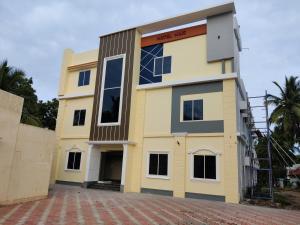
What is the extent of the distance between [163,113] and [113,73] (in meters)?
4.64

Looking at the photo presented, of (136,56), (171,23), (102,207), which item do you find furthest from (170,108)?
(102,207)

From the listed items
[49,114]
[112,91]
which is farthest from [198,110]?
[49,114]

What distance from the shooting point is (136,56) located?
16938 mm

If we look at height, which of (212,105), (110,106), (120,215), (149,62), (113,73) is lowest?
(120,215)

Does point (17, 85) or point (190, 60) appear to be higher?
point (190, 60)

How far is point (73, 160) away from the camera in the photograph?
58.3 feet

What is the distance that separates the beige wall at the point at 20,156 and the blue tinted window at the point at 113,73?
21.3 feet

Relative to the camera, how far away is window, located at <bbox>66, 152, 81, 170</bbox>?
17.5 meters

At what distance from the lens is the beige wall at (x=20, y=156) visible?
923 centimetres

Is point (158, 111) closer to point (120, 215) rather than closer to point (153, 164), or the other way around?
point (153, 164)

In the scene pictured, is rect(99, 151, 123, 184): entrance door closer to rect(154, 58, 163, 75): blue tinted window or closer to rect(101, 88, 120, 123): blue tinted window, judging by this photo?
rect(101, 88, 120, 123): blue tinted window

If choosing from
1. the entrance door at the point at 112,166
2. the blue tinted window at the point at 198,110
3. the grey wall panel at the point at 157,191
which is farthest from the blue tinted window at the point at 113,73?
the grey wall panel at the point at 157,191

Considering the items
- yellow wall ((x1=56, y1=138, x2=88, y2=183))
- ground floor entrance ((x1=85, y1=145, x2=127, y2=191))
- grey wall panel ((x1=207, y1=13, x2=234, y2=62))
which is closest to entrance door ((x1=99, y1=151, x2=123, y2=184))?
ground floor entrance ((x1=85, y1=145, x2=127, y2=191))

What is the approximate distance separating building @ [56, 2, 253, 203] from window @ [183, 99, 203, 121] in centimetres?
6
